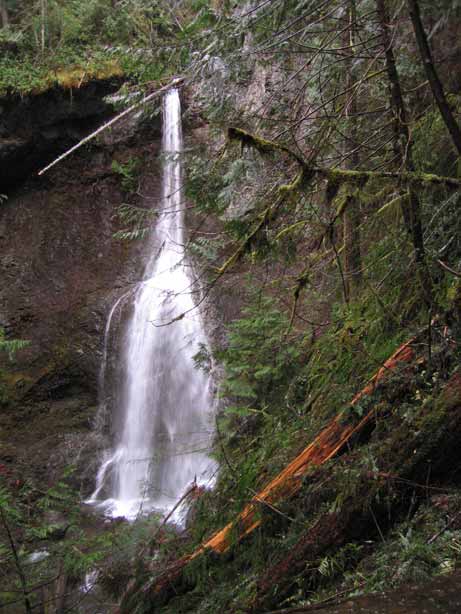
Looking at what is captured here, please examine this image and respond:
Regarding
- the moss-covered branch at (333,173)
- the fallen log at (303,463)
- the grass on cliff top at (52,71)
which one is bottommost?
the fallen log at (303,463)

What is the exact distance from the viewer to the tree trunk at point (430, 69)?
7.39 ft

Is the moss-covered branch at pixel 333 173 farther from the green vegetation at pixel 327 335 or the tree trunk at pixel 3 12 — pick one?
the tree trunk at pixel 3 12

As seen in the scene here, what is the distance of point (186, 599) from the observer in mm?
3576

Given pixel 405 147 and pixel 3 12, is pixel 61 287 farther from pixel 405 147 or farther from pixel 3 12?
pixel 405 147

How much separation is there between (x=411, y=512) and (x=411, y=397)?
0.75 meters

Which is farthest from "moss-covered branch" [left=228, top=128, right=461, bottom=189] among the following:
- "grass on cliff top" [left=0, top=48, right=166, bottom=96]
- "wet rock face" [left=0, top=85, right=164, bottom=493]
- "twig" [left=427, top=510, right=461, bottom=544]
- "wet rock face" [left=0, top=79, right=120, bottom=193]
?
"wet rock face" [left=0, top=79, right=120, bottom=193]

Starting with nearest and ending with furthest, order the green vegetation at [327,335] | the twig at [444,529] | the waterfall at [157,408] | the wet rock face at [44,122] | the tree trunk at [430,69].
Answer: the tree trunk at [430,69]
the twig at [444,529]
the green vegetation at [327,335]
the waterfall at [157,408]
the wet rock face at [44,122]

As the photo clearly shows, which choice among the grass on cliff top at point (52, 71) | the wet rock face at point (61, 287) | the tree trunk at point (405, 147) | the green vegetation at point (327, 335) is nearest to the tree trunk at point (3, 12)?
the grass on cliff top at point (52, 71)

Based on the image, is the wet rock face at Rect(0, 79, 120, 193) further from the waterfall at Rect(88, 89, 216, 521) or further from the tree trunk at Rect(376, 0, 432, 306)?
the tree trunk at Rect(376, 0, 432, 306)

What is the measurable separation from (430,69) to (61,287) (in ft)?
39.2

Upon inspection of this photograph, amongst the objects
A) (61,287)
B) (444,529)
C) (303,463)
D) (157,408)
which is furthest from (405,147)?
(61,287)

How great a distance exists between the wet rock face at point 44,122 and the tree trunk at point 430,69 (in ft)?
41.1

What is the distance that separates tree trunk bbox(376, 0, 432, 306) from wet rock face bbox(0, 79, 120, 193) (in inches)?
469

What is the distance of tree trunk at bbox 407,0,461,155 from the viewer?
2.25 m
